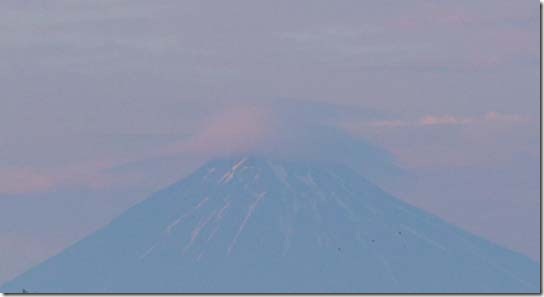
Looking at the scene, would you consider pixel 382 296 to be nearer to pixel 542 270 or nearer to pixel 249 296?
pixel 249 296

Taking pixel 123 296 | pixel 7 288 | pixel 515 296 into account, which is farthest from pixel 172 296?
pixel 7 288

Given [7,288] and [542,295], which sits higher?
[542,295]

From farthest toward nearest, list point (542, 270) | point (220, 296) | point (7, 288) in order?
point (7, 288) → point (542, 270) → point (220, 296)

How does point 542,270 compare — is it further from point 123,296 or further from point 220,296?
point 123,296

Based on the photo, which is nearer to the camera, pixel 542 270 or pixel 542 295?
pixel 542 295

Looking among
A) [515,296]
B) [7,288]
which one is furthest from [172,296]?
[7,288]

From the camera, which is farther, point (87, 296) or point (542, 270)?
point (542, 270)

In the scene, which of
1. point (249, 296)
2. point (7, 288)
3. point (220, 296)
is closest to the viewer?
point (249, 296)

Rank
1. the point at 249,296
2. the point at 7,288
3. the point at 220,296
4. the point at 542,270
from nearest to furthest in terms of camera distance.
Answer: the point at 249,296 → the point at 220,296 → the point at 542,270 → the point at 7,288

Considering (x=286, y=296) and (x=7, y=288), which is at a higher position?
(x=286, y=296)
